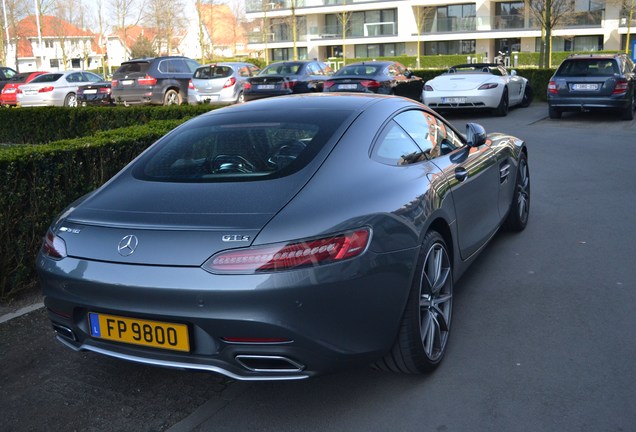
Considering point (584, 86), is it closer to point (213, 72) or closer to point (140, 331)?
point (213, 72)

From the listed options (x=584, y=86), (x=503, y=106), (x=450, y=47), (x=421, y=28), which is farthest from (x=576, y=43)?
(x=584, y=86)

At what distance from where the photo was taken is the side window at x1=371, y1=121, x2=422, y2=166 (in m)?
3.87

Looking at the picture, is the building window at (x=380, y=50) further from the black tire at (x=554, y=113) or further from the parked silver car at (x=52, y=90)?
the black tire at (x=554, y=113)

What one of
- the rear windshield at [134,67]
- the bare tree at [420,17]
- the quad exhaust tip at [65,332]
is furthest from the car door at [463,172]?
the bare tree at [420,17]

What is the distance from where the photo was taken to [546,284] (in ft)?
17.0

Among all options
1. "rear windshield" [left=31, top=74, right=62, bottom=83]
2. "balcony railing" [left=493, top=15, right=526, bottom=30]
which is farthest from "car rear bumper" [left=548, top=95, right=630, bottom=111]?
"balcony railing" [left=493, top=15, right=526, bottom=30]

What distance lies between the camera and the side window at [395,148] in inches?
152

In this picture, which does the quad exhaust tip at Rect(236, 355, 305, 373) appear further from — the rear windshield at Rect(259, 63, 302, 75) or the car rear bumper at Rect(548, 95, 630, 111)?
the rear windshield at Rect(259, 63, 302, 75)

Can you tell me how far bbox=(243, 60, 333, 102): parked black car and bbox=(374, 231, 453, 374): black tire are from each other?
16222mm

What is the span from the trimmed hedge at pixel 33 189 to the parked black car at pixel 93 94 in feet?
65.7

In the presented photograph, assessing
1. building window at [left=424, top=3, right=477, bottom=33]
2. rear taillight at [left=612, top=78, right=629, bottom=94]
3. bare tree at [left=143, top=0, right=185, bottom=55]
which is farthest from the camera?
bare tree at [left=143, top=0, right=185, bottom=55]

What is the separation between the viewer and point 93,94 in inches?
990

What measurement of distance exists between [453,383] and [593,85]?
13.8m

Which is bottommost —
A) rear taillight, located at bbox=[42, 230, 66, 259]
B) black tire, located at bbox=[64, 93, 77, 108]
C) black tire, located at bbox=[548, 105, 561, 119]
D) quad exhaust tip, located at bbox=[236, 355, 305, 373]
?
black tire, located at bbox=[548, 105, 561, 119]
